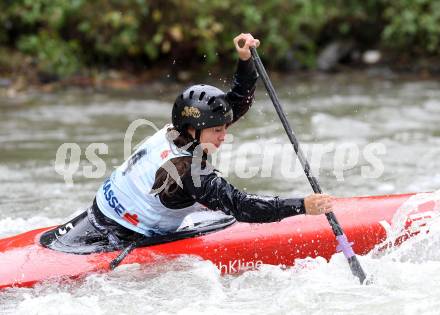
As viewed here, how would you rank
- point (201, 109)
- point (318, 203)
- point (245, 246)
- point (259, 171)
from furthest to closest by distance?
point (259, 171) → point (245, 246) → point (201, 109) → point (318, 203)

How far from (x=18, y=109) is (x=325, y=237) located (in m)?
7.09

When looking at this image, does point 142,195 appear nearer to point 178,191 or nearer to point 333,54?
point 178,191

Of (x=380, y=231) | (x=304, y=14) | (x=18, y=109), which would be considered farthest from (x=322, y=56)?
(x=380, y=231)

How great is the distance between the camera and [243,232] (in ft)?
16.1

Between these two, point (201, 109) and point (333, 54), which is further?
point (333, 54)

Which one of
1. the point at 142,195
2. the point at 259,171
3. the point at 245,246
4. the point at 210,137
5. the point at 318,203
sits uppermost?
the point at 259,171

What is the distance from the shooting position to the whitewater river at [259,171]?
14.6ft

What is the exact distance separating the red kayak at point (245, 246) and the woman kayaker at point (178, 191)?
0.50 feet

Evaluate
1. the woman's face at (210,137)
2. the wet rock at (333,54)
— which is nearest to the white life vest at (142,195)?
the woman's face at (210,137)

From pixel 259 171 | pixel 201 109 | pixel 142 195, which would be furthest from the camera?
pixel 259 171

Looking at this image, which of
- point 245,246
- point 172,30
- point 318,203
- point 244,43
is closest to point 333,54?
point 172,30

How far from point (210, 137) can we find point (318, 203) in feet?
2.42

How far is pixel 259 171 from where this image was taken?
788 centimetres

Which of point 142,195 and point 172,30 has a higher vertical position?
point 172,30
